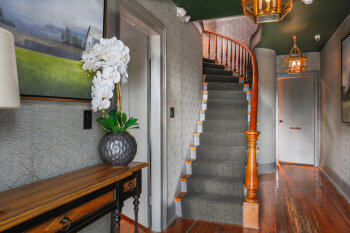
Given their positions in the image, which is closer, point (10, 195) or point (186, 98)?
point (10, 195)

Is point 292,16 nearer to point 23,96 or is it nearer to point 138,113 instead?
point 138,113

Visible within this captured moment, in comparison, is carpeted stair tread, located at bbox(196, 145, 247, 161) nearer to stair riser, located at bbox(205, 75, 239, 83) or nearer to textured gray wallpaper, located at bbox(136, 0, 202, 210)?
textured gray wallpaper, located at bbox(136, 0, 202, 210)

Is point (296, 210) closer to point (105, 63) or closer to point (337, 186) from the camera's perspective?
point (337, 186)

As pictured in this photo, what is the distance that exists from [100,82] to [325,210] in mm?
3201

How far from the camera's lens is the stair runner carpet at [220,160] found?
2.88 meters

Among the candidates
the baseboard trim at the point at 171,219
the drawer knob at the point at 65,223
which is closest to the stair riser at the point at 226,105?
the baseboard trim at the point at 171,219

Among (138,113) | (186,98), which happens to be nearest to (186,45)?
(186,98)

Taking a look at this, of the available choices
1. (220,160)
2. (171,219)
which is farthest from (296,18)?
(171,219)

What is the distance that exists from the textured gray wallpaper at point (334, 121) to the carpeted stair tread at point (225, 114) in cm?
155

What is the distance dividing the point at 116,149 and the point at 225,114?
117 inches

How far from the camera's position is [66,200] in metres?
0.97

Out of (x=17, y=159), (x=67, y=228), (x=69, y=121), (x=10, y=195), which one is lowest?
(x=67, y=228)

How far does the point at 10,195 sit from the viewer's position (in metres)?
0.98

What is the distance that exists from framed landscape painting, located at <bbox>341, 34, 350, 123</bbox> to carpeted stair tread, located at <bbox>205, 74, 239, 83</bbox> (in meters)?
1.86
